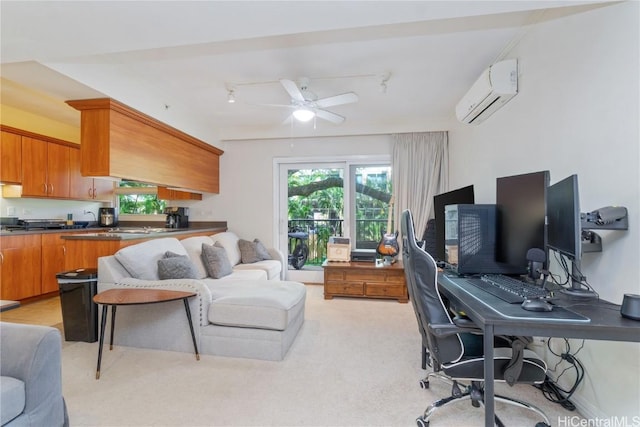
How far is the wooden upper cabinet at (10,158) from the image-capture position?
12.2ft

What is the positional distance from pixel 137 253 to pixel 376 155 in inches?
135

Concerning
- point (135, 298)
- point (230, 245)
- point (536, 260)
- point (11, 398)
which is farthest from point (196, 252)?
point (536, 260)

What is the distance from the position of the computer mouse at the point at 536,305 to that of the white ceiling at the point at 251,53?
151 cm

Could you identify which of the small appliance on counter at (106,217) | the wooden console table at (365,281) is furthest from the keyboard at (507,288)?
the small appliance on counter at (106,217)

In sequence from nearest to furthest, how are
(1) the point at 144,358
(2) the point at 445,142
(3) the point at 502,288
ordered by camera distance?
1. (3) the point at 502,288
2. (1) the point at 144,358
3. (2) the point at 445,142

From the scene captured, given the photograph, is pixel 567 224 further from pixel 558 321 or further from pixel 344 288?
pixel 344 288

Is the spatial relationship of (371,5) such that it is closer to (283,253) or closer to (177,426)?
(177,426)

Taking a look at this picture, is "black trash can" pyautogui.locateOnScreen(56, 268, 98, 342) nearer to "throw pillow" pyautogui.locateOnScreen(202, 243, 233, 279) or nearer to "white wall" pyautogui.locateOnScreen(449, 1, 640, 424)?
"throw pillow" pyautogui.locateOnScreen(202, 243, 233, 279)

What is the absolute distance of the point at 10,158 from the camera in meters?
3.79

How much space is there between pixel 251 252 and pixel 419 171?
2.73 m

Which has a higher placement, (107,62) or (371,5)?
(107,62)

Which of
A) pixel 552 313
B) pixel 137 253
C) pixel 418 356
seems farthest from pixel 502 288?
pixel 137 253

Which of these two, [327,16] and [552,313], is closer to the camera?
[552,313]

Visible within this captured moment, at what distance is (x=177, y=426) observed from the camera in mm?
1665
